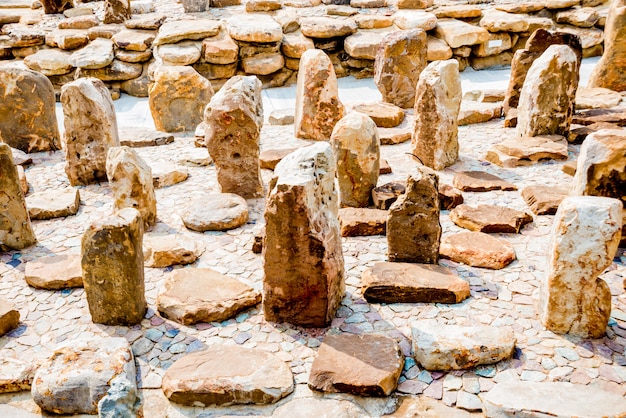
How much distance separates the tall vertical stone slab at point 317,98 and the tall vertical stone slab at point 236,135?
1.56m

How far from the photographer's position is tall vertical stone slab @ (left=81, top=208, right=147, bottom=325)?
4188 mm

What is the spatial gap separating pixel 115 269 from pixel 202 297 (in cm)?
71

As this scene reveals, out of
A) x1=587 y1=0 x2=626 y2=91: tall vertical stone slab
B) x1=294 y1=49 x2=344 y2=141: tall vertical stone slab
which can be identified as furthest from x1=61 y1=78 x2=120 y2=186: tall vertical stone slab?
x1=587 y1=0 x2=626 y2=91: tall vertical stone slab

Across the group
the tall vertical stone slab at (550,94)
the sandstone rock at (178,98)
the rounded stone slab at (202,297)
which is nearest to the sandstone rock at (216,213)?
the rounded stone slab at (202,297)

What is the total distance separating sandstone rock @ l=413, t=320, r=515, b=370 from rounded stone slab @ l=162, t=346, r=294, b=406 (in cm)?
91

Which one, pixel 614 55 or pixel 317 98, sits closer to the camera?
pixel 317 98

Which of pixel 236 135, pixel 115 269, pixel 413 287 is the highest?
pixel 236 135

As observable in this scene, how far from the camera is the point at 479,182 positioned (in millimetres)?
6602

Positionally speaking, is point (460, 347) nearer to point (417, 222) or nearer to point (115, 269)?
point (417, 222)

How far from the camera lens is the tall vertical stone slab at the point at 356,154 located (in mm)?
6023

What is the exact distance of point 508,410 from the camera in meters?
3.37

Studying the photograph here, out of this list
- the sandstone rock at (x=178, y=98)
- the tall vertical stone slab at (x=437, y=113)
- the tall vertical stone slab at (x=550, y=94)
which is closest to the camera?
the tall vertical stone slab at (x=437, y=113)

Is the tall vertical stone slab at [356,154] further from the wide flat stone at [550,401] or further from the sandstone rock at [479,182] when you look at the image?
the wide flat stone at [550,401]

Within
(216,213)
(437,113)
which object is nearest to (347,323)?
(216,213)
